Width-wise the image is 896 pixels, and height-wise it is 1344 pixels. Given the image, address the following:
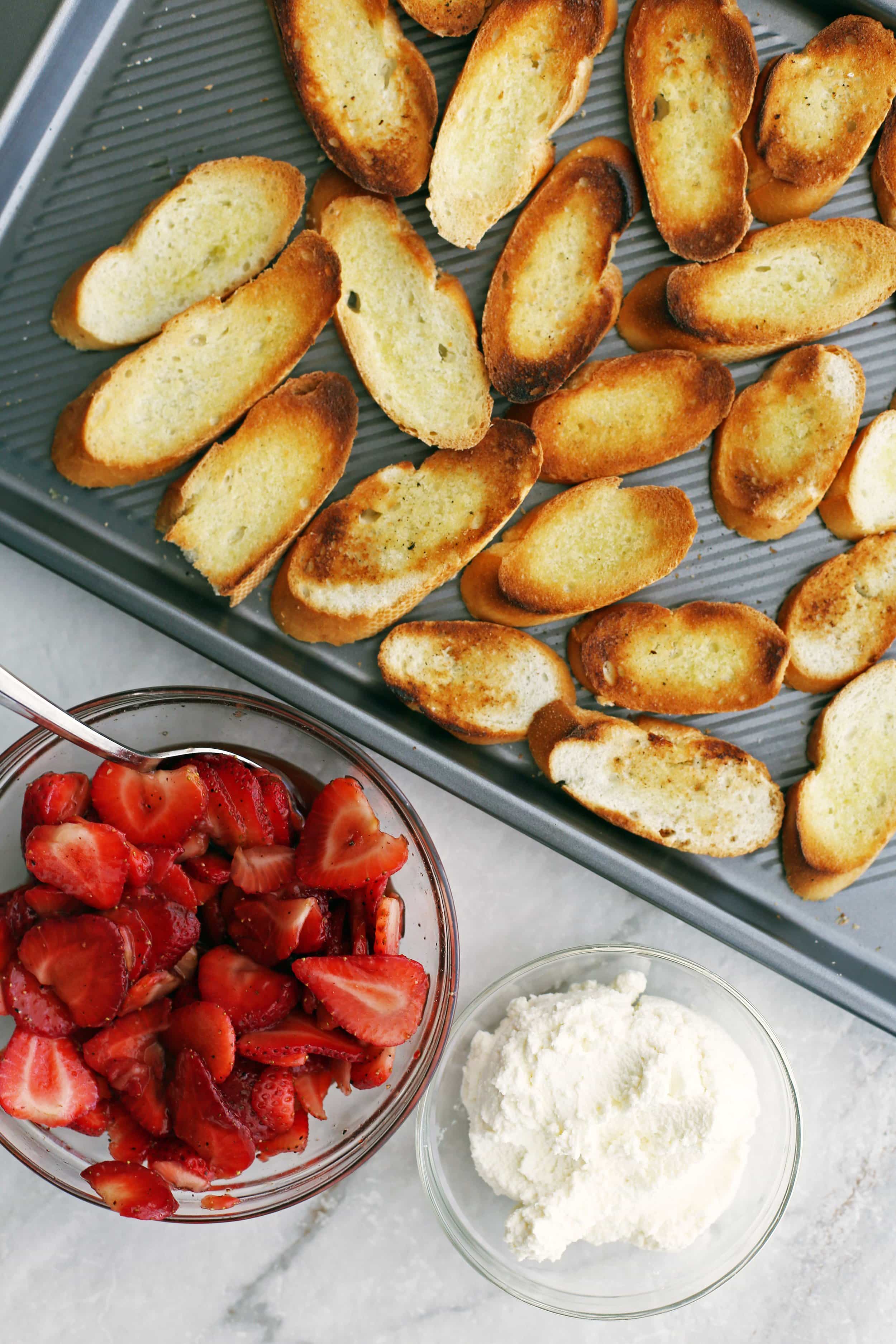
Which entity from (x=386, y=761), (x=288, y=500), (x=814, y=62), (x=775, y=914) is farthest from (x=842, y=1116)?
(x=814, y=62)

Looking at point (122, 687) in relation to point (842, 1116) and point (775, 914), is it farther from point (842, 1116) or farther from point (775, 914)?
point (842, 1116)

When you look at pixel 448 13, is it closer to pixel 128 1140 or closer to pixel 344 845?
pixel 344 845

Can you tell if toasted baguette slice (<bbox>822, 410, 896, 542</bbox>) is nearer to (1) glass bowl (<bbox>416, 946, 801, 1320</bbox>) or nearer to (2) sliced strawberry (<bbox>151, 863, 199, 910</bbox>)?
(1) glass bowl (<bbox>416, 946, 801, 1320</bbox>)

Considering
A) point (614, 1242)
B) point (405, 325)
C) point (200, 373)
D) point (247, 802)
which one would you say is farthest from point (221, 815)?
point (614, 1242)

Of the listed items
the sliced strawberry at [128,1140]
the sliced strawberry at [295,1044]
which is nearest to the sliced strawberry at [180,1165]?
the sliced strawberry at [128,1140]

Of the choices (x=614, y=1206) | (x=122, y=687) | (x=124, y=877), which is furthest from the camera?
(x=122, y=687)

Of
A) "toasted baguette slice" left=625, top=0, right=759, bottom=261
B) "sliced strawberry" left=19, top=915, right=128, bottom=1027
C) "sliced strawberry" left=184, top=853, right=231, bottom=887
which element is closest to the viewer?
"sliced strawberry" left=19, top=915, right=128, bottom=1027

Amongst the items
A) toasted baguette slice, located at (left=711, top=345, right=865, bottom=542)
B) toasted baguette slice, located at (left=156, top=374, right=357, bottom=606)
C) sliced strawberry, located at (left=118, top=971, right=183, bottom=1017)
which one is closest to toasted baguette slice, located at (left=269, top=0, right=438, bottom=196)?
toasted baguette slice, located at (left=156, top=374, right=357, bottom=606)
